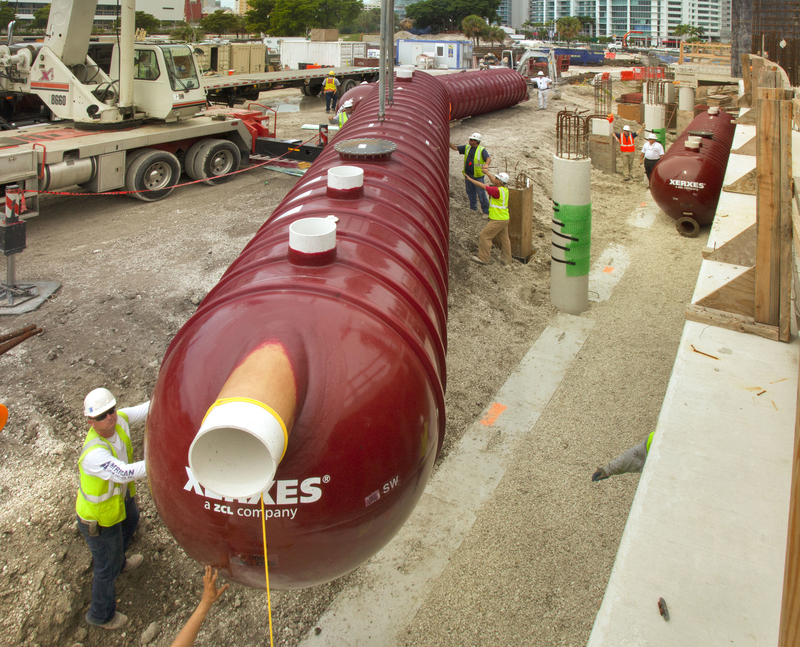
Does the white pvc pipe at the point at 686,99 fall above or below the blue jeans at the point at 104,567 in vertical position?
above

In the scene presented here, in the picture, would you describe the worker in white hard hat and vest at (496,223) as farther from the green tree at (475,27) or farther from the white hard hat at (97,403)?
the green tree at (475,27)

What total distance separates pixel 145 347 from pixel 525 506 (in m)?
4.59

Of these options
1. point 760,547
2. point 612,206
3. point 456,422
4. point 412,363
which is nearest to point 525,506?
point 456,422

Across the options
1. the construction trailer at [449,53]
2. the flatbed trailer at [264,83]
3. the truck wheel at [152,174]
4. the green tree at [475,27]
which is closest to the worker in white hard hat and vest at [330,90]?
the flatbed trailer at [264,83]

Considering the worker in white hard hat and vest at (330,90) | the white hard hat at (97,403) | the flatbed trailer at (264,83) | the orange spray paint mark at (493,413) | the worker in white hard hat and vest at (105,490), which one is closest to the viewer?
the white hard hat at (97,403)

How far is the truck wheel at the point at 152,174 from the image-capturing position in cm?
1213

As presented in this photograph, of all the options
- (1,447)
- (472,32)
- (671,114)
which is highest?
(472,32)

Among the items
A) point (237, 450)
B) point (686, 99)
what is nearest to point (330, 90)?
point (686, 99)

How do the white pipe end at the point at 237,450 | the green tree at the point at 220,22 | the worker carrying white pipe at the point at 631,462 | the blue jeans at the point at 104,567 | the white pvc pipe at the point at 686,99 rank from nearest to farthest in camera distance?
the white pipe end at the point at 237,450
the blue jeans at the point at 104,567
the worker carrying white pipe at the point at 631,462
the white pvc pipe at the point at 686,99
the green tree at the point at 220,22

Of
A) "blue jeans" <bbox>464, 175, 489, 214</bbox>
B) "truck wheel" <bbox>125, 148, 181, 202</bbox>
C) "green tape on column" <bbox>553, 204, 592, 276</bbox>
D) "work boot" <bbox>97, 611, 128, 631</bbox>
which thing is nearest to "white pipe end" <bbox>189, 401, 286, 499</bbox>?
"work boot" <bbox>97, 611, 128, 631</bbox>

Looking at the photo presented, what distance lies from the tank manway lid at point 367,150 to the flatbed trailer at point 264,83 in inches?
562

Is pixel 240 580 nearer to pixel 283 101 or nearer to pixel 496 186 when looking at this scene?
pixel 496 186

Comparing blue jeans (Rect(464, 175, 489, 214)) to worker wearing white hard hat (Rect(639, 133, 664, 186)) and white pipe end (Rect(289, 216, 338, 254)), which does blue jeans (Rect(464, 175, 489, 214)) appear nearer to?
worker wearing white hard hat (Rect(639, 133, 664, 186))

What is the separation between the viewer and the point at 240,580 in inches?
134
